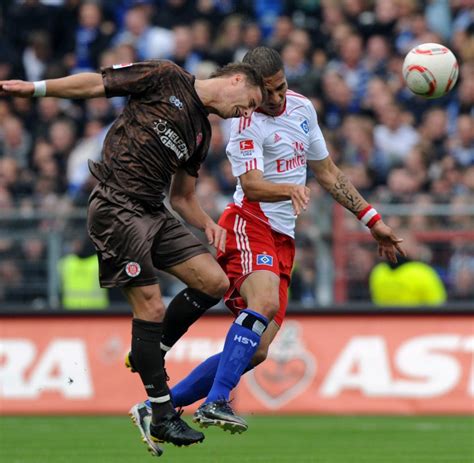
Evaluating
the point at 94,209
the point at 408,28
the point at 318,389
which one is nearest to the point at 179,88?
the point at 94,209

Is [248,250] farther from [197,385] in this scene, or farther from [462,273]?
[462,273]

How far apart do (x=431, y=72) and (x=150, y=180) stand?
7.02 feet

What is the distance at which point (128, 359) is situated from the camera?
9.48 meters

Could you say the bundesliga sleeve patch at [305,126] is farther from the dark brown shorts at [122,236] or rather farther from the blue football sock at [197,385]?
the blue football sock at [197,385]

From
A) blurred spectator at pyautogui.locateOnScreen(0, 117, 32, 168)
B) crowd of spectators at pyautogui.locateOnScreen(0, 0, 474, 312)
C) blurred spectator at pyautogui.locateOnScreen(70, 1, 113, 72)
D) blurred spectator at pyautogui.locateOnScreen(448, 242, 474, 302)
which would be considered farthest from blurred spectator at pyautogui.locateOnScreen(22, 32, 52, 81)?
blurred spectator at pyautogui.locateOnScreen(448, 242, 474, 302)

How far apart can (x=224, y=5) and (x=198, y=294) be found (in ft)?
34.4

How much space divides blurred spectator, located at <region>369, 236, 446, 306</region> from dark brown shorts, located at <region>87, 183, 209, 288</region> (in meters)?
6.38

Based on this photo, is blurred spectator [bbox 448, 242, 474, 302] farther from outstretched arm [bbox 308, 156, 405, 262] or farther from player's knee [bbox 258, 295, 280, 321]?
player's knee [bbox 258, 295, 280, 321]

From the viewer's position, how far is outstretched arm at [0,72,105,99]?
8.33m

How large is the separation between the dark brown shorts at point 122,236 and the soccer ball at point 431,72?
2088 millimetres

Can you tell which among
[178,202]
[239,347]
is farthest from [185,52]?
[239,347]

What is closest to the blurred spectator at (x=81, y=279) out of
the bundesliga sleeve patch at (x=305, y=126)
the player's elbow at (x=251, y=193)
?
the bundesliga sleeve patch at (x=305, y=126)

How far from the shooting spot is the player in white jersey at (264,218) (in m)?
9.40

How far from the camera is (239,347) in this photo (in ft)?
30.7
